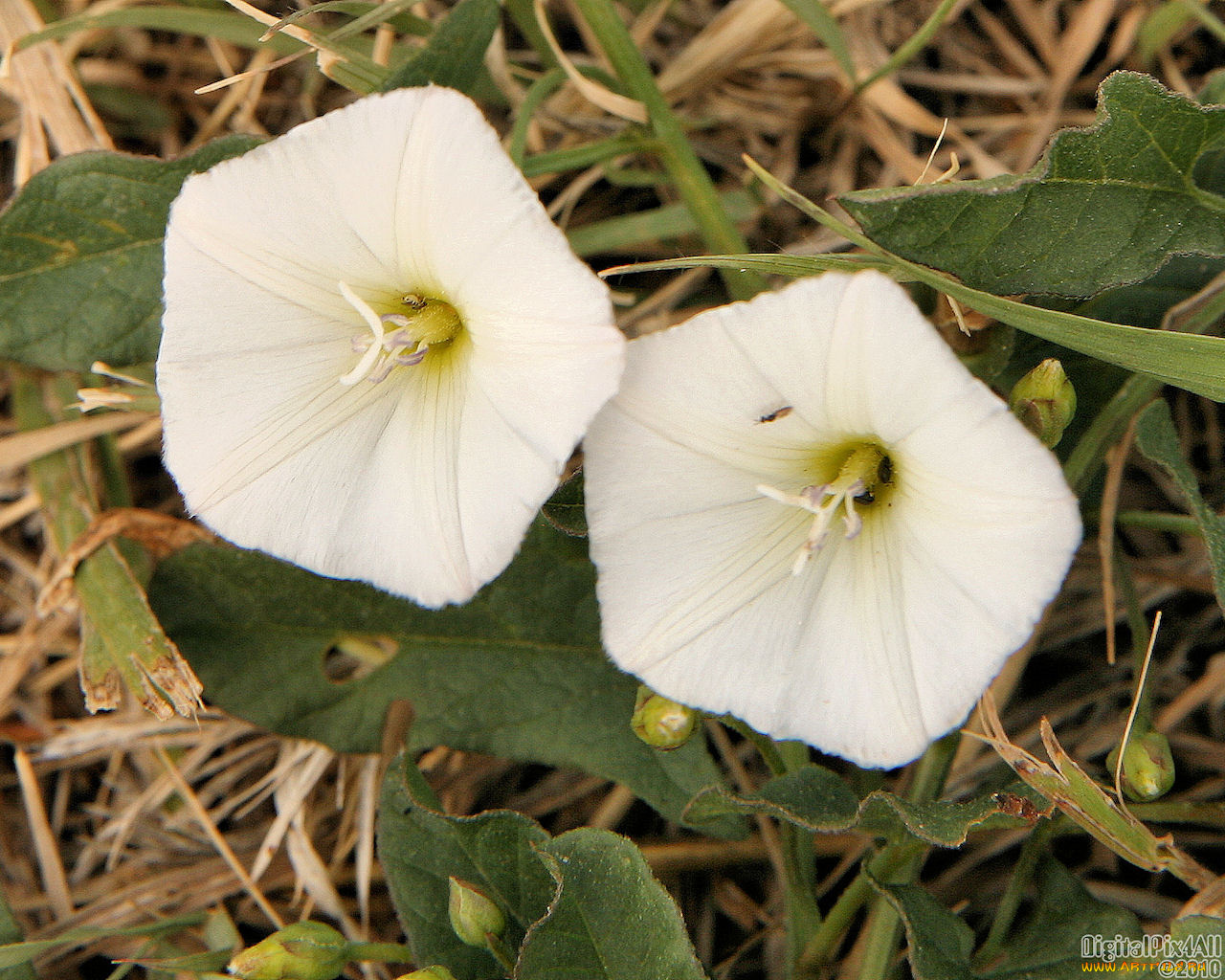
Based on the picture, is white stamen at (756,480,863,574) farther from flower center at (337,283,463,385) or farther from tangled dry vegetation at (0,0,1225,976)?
tangled dry vegetation at (0,0,1225,976)

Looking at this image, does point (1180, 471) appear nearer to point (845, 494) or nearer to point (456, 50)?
point (845, 494)

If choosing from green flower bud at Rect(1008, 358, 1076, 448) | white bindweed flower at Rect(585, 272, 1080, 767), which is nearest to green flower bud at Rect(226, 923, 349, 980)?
white bindweed flower at Rect(585, 272, 1080, 767)

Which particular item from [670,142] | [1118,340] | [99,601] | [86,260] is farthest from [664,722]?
[86,260]

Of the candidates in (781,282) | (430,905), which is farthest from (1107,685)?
(430,905)

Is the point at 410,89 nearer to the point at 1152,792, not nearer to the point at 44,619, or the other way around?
the point at 1152,792

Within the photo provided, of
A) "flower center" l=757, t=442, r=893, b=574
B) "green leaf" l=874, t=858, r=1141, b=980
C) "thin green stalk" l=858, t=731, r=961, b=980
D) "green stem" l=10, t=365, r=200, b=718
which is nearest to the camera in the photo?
"flower center" l=757, t=442, r=893, b=574

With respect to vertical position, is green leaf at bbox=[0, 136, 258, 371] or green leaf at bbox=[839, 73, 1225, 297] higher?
green leaf at bbox=[0, 136, 258, 371]

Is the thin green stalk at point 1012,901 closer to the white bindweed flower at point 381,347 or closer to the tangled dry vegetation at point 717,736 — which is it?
the tangled dry vegetation at point 717,736
